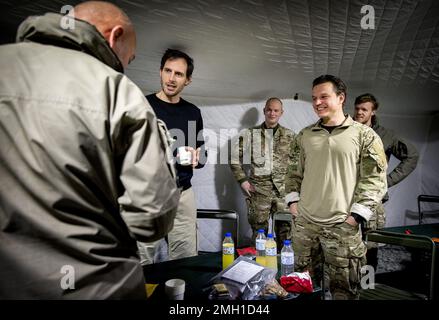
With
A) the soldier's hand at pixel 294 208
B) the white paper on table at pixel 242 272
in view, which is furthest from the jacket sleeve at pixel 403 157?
the white paper on table at pixel 242 272

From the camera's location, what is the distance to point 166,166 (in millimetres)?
792

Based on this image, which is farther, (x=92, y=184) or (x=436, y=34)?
(x=436, y=34)

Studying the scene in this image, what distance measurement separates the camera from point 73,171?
66 cm

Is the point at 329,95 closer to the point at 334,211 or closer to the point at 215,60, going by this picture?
the point at 334,211

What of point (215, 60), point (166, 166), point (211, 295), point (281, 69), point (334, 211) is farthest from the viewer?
point (281, 69)

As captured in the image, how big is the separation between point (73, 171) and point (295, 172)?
1680mm

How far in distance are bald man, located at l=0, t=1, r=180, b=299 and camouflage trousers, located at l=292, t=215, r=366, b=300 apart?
133 centimetres

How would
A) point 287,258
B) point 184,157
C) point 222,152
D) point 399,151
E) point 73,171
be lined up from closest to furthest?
point 73,171
point 287,258
point 184,157
point 399,151
point 222,152

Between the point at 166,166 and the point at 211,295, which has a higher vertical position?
the point at 166,166

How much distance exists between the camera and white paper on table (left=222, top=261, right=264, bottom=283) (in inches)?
42.8

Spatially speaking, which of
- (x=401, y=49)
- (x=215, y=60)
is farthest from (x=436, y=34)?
(x=215, y=60)

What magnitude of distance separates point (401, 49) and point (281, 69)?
884 mm

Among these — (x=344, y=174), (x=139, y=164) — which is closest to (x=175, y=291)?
(x=139, y=164)

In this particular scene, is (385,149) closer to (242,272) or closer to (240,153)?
(240,153)
